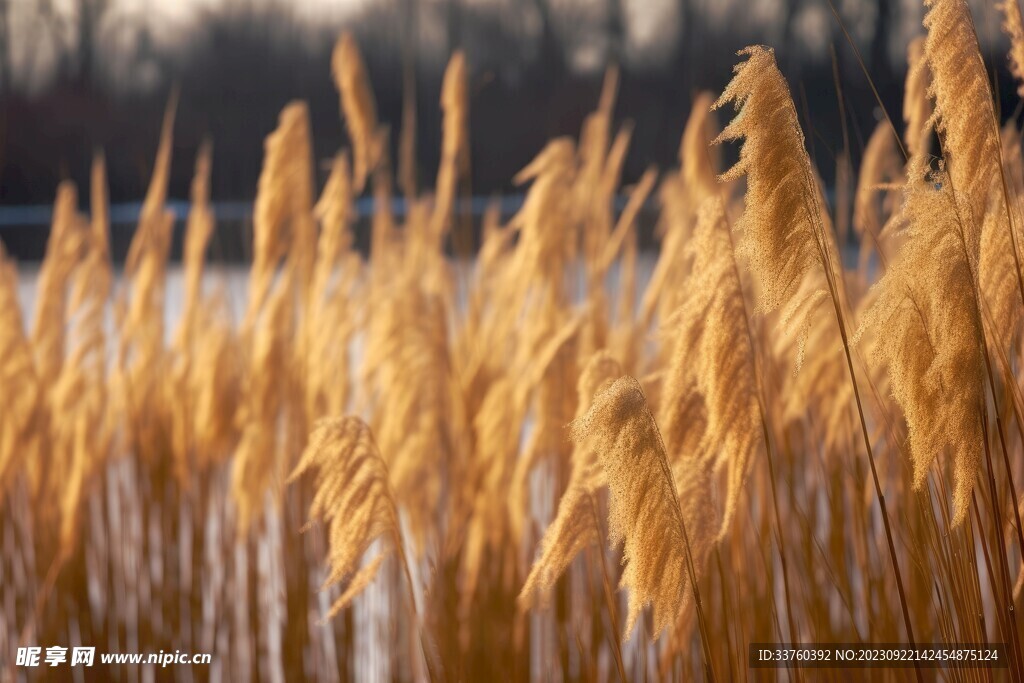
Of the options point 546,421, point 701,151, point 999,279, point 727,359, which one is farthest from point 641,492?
point 701,151

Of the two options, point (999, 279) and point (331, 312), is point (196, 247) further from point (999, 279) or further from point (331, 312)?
point (999, 279)

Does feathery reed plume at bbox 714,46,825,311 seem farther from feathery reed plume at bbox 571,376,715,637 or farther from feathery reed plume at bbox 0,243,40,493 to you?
feathery reed plume at bbox 0,243,40,493

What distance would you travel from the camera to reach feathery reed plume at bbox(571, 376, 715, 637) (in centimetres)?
63

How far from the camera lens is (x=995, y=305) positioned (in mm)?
743

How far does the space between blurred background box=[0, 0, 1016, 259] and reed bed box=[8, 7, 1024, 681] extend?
4.96 feet

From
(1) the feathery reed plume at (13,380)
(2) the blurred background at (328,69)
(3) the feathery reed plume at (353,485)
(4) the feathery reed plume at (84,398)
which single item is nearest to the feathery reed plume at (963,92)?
(3) the feathery reed plume at (353,485)

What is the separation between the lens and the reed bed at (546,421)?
0.68m

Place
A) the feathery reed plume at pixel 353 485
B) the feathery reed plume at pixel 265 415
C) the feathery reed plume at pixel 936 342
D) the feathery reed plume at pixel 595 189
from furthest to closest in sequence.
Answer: the feathery reed plume at pixel 595 189
the feathery reed plume at pixel 265 415
the feathery reed plume at pixel 353 485
the feathery reed plume at pixel 936 342

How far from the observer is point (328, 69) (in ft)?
15.1

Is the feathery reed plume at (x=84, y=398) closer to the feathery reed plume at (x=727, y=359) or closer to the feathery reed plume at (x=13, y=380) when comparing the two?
the feathery reed plume at (x=13, y=380)

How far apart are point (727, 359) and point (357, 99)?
112cm

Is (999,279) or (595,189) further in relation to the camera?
(595,189)

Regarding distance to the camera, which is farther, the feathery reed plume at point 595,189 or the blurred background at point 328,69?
Result: the blurred background at point 328,69

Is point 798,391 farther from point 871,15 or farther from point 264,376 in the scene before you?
point 871,15
